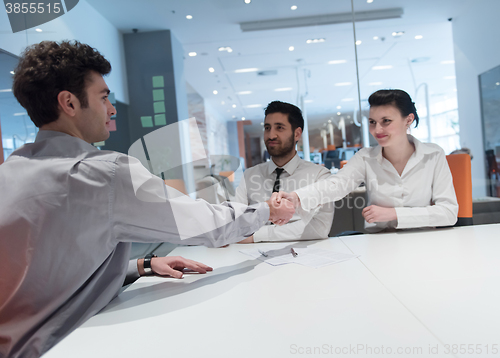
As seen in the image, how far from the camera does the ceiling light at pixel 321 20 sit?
4.27 meters

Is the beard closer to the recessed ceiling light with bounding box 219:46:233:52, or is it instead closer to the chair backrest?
the chair backrest

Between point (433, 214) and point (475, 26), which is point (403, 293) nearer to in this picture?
point (433, 214)

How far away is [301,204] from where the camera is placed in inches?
68.3

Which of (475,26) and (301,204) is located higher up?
(475,26)

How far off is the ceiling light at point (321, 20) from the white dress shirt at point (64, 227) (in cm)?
400

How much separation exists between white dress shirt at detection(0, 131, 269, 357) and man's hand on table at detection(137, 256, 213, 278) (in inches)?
8.2

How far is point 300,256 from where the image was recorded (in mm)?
1314

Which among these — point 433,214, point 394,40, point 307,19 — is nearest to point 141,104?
point 307,19

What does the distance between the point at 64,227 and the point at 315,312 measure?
67 centimetres

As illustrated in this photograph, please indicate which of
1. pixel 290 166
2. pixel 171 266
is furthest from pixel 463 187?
pixel 171 266

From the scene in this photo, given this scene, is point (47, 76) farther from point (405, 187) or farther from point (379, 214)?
point (405, 187)

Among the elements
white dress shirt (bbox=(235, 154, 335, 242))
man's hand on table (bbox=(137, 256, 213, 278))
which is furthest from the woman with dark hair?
man's hand on table (bbox=(137, 256, 213, 278))

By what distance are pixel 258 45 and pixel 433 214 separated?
11.6 ft

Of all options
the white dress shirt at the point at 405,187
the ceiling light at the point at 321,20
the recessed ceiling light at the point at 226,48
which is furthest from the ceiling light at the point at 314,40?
the white dress shirt at the point at 405,187
